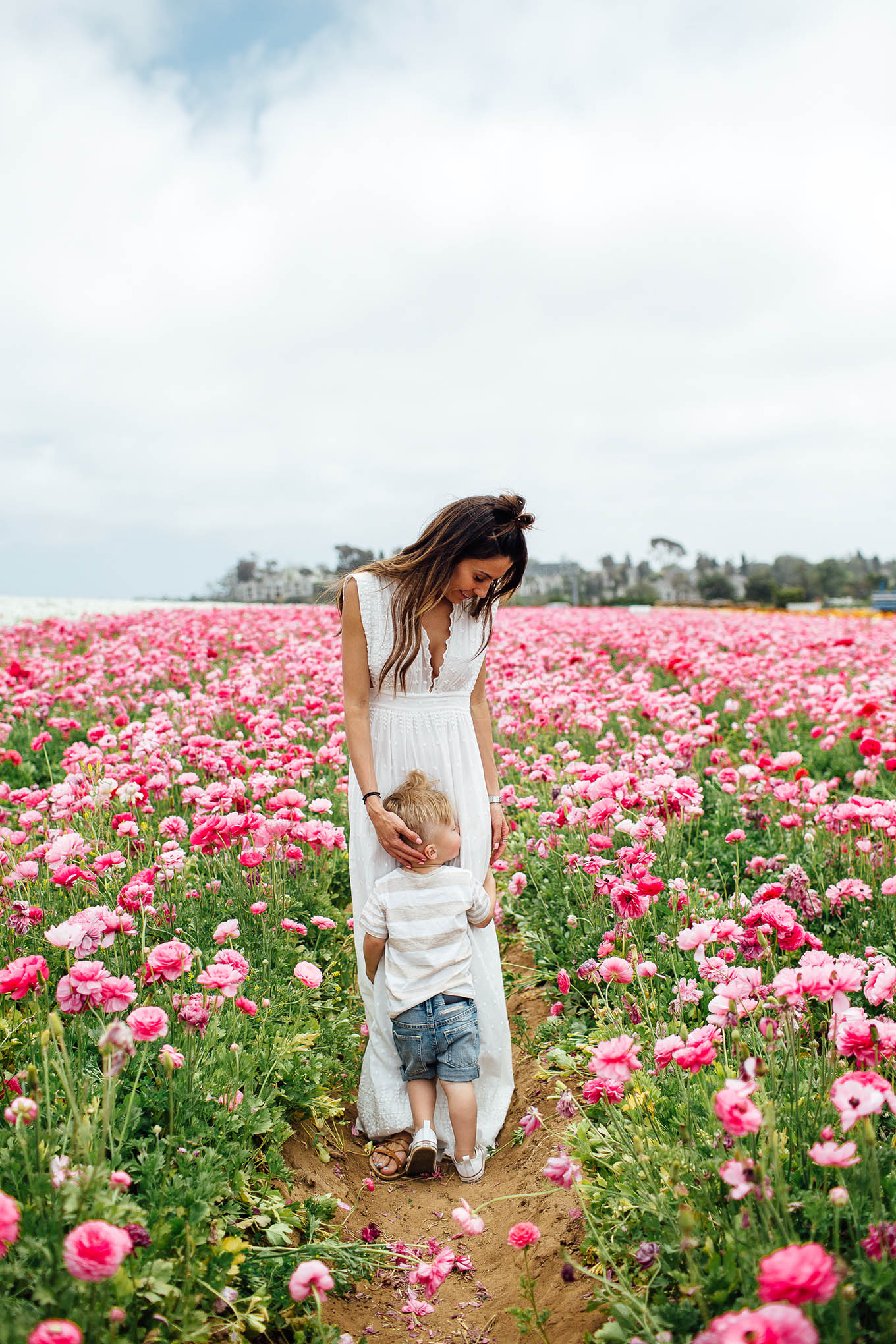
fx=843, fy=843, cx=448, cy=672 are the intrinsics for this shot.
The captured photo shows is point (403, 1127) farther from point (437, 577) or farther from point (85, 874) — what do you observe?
point (437, 577)

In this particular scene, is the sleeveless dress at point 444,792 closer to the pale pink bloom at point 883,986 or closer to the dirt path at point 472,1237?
the dirt path at point 472,1237

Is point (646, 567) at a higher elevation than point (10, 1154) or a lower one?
higher

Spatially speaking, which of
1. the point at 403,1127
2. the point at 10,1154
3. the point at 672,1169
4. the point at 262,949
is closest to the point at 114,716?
the point at 262,949

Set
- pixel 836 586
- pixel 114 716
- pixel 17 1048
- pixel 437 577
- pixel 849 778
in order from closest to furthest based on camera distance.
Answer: pixel 17 1048, pixel 437 577, pixel 849 778, pixel 114 716, pixel 836 586

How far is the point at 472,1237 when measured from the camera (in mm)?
2605

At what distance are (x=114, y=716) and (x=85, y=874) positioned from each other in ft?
15.0

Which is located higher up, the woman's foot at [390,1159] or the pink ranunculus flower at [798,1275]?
the pink ranunculus flower at [798,1275]

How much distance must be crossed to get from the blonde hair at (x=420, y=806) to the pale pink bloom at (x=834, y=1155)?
1.58 metres

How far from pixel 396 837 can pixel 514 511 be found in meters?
1.19

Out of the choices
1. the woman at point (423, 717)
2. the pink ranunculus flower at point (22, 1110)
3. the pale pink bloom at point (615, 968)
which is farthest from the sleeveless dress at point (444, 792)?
the pink ranunculus flower at point (22, 1110)

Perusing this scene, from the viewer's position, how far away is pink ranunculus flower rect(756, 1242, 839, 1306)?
1.18 metres

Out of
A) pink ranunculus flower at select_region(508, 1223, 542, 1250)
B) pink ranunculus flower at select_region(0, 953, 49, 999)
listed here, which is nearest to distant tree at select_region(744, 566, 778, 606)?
pink ranunculus flower at select_region(508, 1223, 542, 1250)

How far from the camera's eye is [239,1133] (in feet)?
7.85

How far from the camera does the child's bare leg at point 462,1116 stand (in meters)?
2.85
